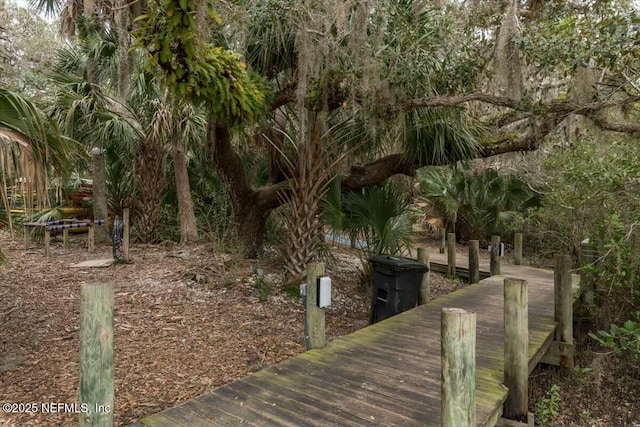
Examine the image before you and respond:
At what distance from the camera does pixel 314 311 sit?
397 centimetres

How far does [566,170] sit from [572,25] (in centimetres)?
205

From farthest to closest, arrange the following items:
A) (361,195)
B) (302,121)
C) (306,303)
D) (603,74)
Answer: (361,195) → (302,121) → (603,74) → (306,303)

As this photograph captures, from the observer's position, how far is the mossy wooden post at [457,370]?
245 centimetres

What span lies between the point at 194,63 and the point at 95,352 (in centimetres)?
321

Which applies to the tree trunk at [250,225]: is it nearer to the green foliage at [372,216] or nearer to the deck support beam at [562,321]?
the green foliage at [372,216]

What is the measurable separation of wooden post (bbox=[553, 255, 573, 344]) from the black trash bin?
162cm

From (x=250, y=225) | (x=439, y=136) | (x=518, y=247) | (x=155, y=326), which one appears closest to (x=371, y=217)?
(x=439, y=136)

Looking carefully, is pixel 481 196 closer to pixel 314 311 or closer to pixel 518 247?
pixel 518 247

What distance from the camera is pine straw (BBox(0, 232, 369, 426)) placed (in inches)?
143

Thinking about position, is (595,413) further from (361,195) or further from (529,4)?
Result: (529,4)

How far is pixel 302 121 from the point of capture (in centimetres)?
559

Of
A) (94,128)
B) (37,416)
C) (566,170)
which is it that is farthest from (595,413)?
(94,128)

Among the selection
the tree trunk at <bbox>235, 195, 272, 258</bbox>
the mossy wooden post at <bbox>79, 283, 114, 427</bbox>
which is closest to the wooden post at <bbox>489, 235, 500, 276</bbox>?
the tree trunk at <bbox>235, 195, 272, 258</bbox>

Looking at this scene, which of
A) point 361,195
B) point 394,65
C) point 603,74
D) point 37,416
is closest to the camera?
point 37,416
